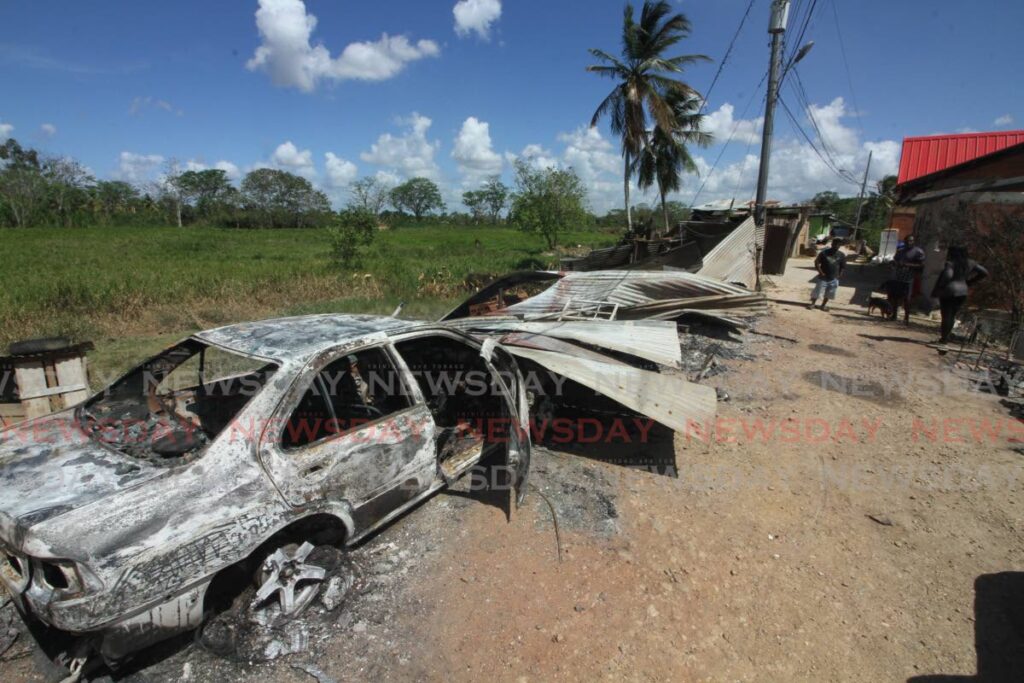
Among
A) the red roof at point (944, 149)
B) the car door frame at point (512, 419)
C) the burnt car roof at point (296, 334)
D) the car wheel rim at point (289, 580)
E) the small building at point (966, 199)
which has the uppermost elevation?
the red roof at point (944, 149)

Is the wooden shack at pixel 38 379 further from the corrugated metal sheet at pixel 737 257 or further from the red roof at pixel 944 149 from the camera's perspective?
the red roof at pixel 944 149

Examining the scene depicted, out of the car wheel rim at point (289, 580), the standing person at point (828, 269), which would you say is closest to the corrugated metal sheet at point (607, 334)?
the car wheel rim at point (289, 580)

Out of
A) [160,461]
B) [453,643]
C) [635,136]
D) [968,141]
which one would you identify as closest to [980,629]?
[453,643]

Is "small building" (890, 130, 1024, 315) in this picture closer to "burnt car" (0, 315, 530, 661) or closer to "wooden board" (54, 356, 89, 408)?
"burnt car" (0, 315, 530, 661)

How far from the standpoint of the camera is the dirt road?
2400 millimetres

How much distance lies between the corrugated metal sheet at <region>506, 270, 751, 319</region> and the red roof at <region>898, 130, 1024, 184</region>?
1564 centimetres

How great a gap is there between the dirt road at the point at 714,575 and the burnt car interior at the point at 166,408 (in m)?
1.01

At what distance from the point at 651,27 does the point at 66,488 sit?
22.6m

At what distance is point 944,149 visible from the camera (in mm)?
18844

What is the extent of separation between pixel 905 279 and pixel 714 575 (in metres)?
9.84

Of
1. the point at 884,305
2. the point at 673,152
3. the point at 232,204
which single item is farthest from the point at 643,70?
the point at 232,204

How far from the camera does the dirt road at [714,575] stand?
2.40m

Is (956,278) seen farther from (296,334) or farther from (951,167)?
(296,334)

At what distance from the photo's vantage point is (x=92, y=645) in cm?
211
